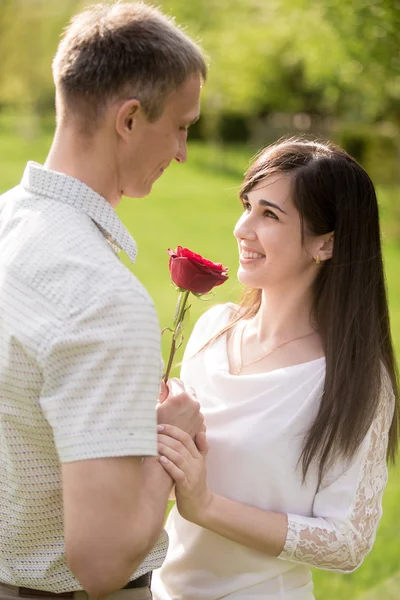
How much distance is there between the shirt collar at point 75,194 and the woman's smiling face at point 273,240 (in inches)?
43.3

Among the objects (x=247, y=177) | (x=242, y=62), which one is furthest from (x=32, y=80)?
(x=247, y=177)

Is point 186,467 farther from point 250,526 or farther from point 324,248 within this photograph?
point 324,248

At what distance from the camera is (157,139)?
214 centimetres

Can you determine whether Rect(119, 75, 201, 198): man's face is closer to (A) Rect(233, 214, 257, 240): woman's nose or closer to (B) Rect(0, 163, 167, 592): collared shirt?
(B) Rect(0, 163, 167, 592): collared shirt

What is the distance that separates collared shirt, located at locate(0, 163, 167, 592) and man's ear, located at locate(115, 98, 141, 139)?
162mm

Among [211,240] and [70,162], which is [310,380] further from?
[211,240]

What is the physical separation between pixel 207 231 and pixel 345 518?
17829 millimetres

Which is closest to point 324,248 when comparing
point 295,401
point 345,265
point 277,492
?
point 345,265

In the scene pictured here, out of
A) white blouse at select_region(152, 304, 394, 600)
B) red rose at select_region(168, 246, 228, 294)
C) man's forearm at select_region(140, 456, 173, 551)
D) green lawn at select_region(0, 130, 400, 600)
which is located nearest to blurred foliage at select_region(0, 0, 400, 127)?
green lawn at select_region(0, 130, 400, 600)

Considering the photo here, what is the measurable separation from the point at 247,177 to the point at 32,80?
41.2m

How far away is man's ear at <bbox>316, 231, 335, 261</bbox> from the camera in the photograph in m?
3.18

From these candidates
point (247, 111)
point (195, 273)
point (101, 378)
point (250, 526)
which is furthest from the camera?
point (247, 111)

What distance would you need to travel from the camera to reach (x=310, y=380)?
119 inches

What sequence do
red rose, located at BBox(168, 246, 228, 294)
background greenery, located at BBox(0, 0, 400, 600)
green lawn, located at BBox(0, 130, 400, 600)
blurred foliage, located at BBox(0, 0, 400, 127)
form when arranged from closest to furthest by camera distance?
1. red rose, located at BBox(168, 246, 228, 294)
2. green lawn, located at BBox(0, 130, 400, 600)
3. background greenery, located at BBox(0, 0, 400, 600)
4. blurred foliage, located at BBox(0, 0, 400, 127)
